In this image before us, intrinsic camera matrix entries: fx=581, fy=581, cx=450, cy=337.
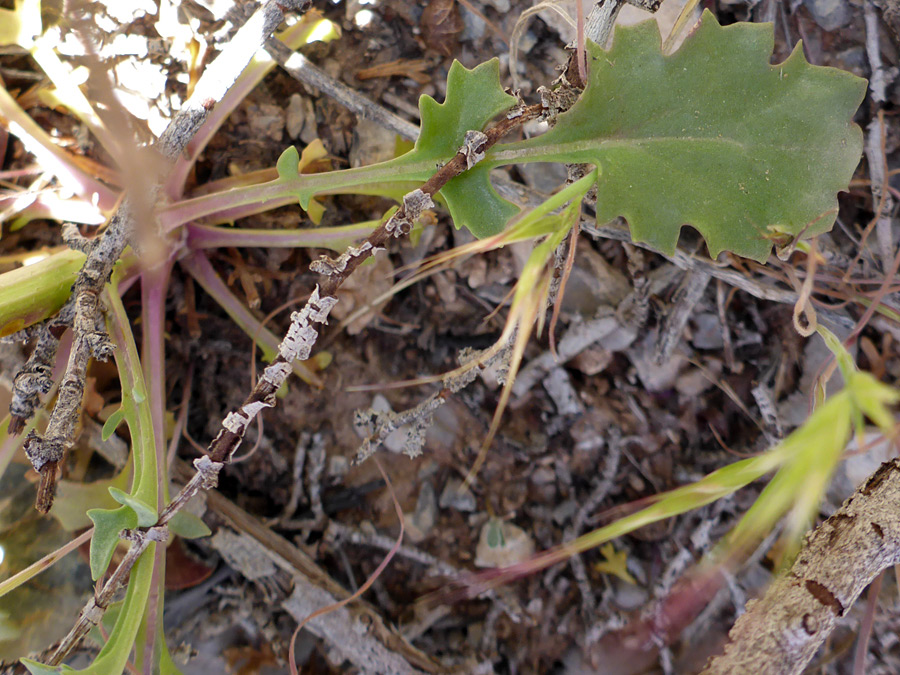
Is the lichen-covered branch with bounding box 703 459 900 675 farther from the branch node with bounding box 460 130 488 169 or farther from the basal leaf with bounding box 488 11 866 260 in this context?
the branch node with bounding box 460 130 488 169

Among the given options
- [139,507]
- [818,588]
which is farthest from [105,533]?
[818,588]

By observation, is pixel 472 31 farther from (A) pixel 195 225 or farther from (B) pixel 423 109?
(A) pixel 195 225

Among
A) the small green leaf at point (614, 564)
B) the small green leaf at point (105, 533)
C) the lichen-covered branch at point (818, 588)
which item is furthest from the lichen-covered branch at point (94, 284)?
the small green leaf at point (614, 564)

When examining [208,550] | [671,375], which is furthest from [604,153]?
[208,550]

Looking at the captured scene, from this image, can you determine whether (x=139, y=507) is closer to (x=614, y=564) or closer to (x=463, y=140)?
(x=463, y=140)

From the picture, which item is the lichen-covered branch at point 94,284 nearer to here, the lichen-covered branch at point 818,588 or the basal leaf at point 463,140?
the basal leaf at point 463,140
